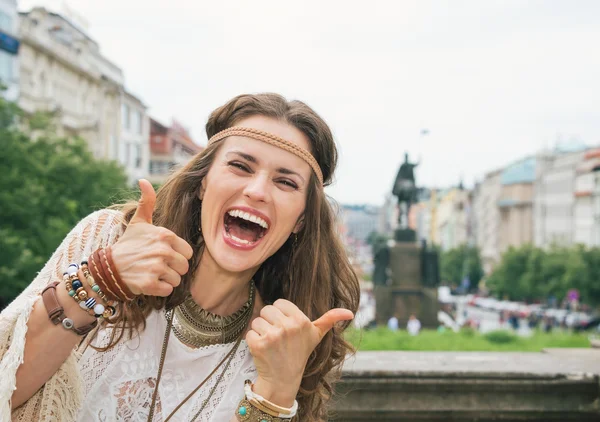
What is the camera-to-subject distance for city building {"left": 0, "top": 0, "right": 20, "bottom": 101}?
33.9 metres

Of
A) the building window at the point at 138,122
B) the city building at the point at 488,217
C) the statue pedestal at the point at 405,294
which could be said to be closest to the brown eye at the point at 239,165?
the statue pedestal at the point at 405,294

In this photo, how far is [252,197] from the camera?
228cm

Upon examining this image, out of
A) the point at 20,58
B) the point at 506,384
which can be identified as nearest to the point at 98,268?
the point at 506,384

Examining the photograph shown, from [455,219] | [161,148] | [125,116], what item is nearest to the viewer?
[125,116]

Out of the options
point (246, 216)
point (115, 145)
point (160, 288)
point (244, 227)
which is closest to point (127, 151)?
point (115, 145)

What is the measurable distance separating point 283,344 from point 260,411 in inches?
8.4

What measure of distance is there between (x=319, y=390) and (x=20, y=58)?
38501 millimetres

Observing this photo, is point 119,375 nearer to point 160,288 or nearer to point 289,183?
point 160,288

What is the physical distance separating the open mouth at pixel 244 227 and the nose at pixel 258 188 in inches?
2.4

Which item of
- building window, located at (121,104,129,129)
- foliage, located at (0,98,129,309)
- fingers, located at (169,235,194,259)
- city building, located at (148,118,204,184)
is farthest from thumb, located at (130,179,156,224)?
city building, located at (148,118,204,184)

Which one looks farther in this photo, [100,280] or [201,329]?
[201,329]

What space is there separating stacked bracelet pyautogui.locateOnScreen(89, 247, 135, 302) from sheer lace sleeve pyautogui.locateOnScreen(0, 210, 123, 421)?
20cm

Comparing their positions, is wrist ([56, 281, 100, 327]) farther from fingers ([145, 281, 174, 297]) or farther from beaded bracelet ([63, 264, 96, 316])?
fingers ([145, 281, 174, 297])

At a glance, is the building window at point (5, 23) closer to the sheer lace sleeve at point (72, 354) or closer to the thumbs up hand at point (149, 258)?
the sheer lace sleeve at point (72, 354)
